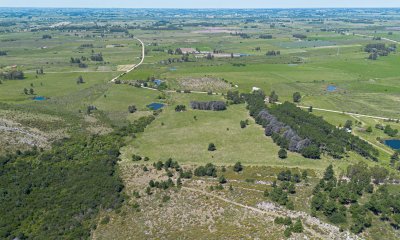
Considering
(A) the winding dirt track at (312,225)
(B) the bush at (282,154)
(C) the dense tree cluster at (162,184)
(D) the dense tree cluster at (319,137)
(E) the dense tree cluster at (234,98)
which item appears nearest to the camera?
(A) the winding dirt track at (312,225)

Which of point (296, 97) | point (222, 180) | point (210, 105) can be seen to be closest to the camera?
point (222, 180)

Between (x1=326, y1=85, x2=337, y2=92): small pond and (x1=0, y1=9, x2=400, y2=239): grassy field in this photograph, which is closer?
(x1=0, y1=9, x2=400, y2=239): grassy field

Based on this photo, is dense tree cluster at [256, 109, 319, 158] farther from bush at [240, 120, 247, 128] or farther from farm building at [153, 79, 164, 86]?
farm building at [153, 79, 164, 86]

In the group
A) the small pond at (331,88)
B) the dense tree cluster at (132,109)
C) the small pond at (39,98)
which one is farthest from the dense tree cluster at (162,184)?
the small pond at (331,88)

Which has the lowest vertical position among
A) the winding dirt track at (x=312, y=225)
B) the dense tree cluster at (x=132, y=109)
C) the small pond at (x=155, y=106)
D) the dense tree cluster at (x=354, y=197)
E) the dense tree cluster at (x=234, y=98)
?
the winding dirt track at (x=312, y=225)

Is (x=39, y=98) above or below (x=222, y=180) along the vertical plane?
above

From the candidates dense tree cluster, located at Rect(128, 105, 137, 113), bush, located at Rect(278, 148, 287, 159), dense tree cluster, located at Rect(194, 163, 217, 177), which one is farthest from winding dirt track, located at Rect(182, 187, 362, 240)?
dense tree cluster, located at Rect(128, 105, 137, 113)

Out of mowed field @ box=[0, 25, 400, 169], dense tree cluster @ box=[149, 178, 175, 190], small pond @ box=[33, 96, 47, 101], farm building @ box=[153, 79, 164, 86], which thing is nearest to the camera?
dense tree cluster @ box=[149, 178, 175, 190]

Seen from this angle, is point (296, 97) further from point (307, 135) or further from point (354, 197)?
point (354, 197)

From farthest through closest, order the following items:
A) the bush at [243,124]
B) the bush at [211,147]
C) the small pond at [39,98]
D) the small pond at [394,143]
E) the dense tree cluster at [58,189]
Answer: the small pond at [39,98], the bush at [243,124], the small pond at [394,143], the bush at [211,147], the dense tree cluster at [58,189]

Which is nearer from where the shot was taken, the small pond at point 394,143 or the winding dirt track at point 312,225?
the winding dirt track at point 312,225

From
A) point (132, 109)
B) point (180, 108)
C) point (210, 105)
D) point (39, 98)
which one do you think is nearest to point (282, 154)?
point (210, 105)

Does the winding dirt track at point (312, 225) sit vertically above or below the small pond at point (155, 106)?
below

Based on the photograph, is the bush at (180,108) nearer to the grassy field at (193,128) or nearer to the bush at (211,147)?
the grassy field at (193,128)
